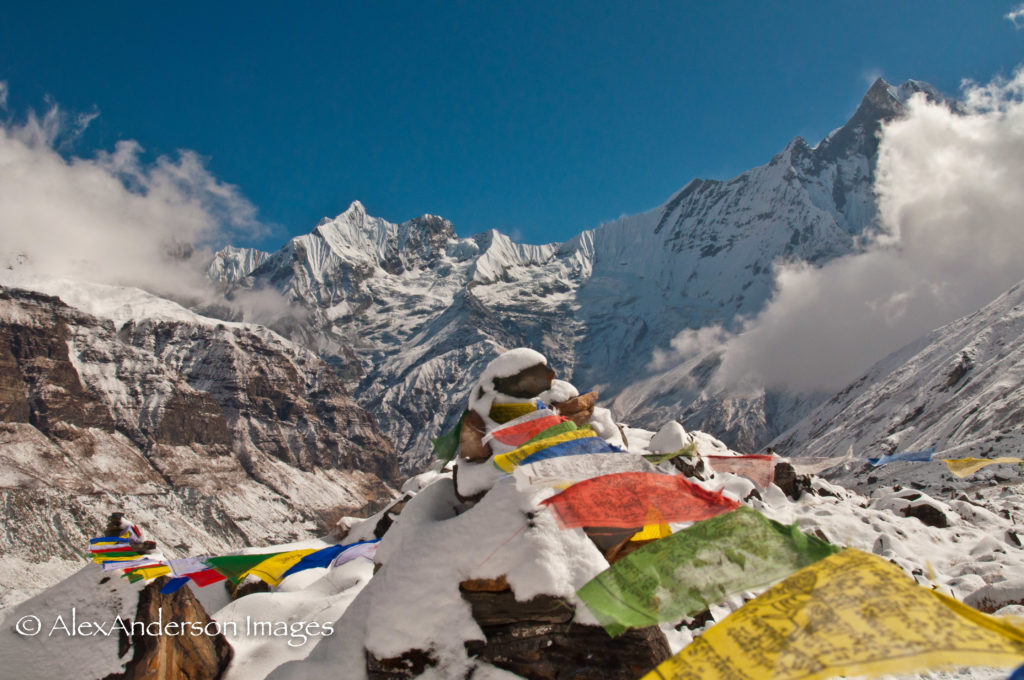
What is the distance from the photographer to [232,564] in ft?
42.8

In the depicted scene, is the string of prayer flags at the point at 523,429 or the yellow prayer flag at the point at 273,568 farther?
the yellow prayer flag at the point at 273,568

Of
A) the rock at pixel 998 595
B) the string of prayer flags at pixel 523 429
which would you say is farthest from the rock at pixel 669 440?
the string of prayer flags at pixel 523 429

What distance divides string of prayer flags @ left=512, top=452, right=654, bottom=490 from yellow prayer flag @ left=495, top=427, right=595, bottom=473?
97cm

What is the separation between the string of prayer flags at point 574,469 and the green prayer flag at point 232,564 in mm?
7769

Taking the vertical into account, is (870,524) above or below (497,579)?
below

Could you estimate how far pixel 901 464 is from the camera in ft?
152

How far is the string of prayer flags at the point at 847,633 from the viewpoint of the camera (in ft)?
13.9

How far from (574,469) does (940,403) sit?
97439 mm

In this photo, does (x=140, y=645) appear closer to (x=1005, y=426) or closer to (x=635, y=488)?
(x=635, y=488)

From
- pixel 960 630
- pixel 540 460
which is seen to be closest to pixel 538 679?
pixel 540 460

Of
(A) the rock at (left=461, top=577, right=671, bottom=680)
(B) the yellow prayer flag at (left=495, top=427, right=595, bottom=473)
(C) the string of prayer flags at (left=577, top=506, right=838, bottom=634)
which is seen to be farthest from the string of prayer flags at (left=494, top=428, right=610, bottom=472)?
(C) the string of prayer flags at (left=577, top=506, right=838, bottom=634)

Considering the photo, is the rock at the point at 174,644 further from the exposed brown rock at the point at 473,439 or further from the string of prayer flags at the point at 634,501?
the string of prayer flags at the point at 634,501

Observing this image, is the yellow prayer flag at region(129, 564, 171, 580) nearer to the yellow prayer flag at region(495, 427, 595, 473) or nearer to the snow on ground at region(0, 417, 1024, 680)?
the snow on ground at region(0, 417, 1024, 680)

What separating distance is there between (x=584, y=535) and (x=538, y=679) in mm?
2159
